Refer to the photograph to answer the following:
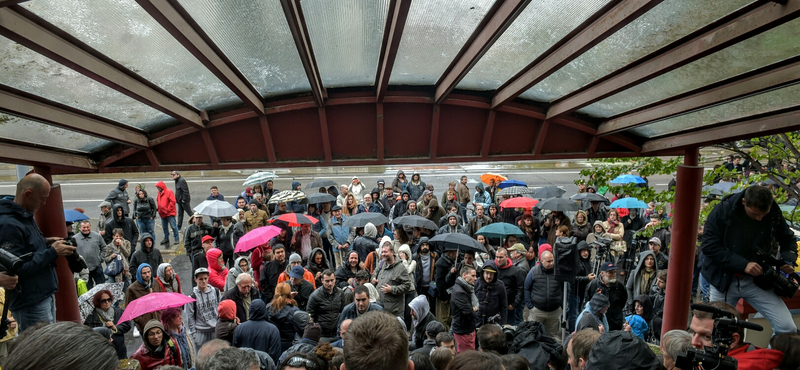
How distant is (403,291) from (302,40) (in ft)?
14.4

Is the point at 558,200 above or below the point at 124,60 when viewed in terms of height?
below

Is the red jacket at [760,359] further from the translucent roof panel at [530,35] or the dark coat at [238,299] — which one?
the dark coat at [238,299]

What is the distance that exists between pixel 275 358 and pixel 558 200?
6.94 metres

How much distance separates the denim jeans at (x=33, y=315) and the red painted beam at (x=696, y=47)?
21.5ft

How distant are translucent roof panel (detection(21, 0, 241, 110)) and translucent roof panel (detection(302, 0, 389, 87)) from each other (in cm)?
132

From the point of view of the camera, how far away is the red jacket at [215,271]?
9531 mm

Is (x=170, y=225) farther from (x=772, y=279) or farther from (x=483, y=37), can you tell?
(x=772, y=279)

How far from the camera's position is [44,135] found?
6.48 meters

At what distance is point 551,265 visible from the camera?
28.7ft

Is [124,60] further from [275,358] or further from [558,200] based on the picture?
[558,200]

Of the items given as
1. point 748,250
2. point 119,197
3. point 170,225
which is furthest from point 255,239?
point 748,250

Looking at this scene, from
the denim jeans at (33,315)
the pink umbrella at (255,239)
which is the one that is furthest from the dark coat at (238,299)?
the denim jeans at (33,315)

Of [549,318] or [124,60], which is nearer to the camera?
[124,60]

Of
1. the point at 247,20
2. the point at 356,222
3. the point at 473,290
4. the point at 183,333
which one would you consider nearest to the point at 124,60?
the point at 247,20
